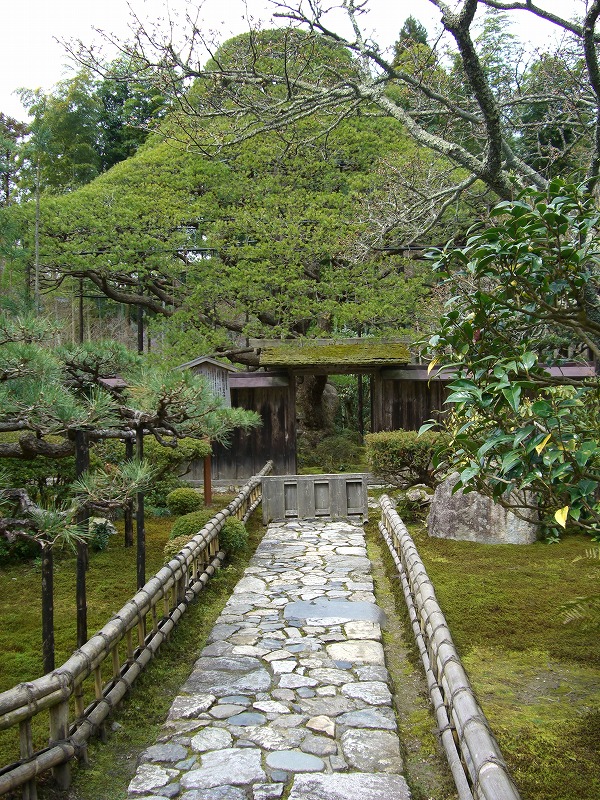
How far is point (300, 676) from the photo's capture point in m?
5.37

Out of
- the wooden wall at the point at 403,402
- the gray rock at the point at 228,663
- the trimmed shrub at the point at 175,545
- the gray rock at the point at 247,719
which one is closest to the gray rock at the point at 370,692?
the gray rock at the point at 247,719

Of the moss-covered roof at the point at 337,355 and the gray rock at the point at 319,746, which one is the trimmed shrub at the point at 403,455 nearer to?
the moss-covered roof at the point at 337,355

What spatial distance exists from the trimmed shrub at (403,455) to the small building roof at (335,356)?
3.12 meters

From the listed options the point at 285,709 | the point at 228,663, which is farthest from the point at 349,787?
the point at 228,663

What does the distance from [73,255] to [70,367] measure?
9.85 m

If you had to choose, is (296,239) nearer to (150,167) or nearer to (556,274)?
(150,167)

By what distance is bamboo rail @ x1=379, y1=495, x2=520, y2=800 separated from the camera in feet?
9.59

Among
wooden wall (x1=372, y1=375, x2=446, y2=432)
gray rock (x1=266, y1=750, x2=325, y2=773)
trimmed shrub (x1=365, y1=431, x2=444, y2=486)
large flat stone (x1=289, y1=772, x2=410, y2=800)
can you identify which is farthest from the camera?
wooden wall (x1=372, y1=375, x2=446, y2=432)

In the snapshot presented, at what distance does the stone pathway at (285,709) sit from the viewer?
149 inches

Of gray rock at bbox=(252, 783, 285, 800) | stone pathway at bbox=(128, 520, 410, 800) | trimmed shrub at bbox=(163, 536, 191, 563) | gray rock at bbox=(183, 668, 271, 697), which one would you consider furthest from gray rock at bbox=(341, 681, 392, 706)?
trimmed shrub at bbox=(163, 536, 191, 563)

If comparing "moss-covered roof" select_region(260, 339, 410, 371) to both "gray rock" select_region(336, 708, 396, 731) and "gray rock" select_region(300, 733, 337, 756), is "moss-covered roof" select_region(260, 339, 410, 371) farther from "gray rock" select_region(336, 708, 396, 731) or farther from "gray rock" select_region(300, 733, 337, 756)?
"gray rock" select_region(300, 733, 337, 756)

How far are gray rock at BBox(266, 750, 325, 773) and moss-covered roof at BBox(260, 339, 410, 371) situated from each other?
1098 centimetres

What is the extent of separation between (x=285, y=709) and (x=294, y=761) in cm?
Answer: 74

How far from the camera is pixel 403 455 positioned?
11672mm
